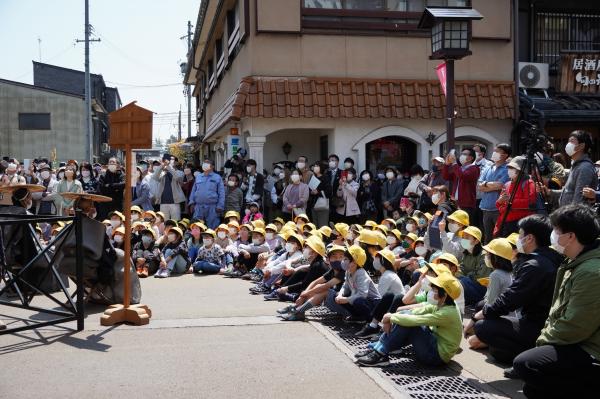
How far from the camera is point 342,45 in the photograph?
1544 cm

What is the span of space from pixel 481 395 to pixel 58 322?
4659 mm

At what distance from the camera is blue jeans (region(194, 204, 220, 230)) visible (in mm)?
14141

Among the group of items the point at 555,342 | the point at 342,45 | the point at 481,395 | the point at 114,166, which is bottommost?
the point at 481,395

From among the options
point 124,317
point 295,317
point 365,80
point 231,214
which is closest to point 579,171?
point 295,317

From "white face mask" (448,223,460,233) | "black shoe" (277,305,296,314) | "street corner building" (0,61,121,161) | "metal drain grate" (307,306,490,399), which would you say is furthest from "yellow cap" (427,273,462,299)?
"street corner building" (0,61,121,161)

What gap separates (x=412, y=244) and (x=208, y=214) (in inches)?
225

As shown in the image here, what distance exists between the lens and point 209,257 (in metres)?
12.1

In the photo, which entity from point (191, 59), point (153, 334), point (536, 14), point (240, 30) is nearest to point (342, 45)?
point (240, 30)

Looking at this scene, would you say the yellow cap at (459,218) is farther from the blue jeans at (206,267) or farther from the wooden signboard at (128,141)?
the blue jeans at (206,267)

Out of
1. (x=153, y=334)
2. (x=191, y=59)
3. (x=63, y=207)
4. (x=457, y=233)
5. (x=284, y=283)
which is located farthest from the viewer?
(x=191, y=59)

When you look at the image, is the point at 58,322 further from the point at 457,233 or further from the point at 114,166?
the point at 114,166

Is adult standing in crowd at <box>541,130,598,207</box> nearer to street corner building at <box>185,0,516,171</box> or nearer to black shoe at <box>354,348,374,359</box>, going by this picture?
black shoe at <box>354,348,374,359</box>

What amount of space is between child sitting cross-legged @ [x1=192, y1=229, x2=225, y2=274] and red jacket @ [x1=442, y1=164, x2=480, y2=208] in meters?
4.38

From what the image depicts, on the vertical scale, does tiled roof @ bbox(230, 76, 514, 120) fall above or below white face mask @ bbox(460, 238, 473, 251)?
above
